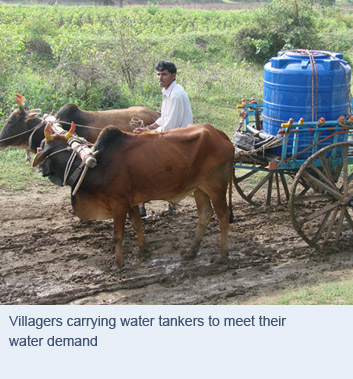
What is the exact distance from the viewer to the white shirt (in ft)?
19.4

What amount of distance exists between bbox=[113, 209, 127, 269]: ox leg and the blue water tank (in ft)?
6.54

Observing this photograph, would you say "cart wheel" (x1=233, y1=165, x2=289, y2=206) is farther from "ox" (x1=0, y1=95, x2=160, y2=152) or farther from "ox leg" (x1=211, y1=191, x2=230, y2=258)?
"ox" (x1=0, y1=95, x2=160, y2=152)

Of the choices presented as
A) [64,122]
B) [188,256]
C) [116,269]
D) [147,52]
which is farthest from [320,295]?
[147,52]

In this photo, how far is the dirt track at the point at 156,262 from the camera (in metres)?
5.13

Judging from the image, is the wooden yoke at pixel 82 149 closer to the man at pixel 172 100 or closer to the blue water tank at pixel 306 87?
the man at pixel 172 100

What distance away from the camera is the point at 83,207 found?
5.55m

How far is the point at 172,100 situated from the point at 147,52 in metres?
7.21

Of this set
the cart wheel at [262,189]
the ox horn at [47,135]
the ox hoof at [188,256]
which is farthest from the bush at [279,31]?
the ox horn at [47,135]

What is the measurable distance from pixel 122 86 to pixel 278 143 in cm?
631

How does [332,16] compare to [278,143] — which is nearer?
[278,143]
